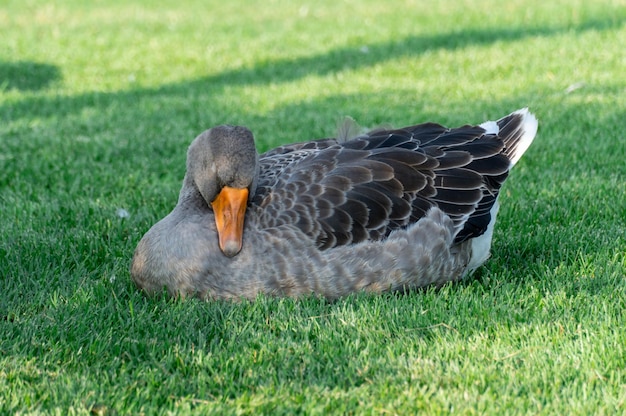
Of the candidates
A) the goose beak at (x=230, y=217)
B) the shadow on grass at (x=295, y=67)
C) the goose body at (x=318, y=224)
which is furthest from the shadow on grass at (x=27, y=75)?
the goose beak at (x=230, y=217)

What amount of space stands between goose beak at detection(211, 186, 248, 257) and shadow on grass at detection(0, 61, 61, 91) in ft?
22.1

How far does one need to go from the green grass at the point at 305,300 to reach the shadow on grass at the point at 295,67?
0.05 m

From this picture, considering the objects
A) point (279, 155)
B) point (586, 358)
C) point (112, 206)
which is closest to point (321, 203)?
point (279, 155)

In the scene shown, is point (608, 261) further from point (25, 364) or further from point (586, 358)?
point (25, 364)

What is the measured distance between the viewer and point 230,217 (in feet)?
14.5

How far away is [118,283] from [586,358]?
2.48 m

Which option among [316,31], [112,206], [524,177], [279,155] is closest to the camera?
[279,155]

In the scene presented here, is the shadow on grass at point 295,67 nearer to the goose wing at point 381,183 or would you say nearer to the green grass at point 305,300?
the green grass at point 305,300

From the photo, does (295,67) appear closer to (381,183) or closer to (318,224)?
(381,183)

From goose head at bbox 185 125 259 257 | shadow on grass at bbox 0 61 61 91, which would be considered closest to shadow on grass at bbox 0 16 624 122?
shadow on grass at bbox 0 61 61 91

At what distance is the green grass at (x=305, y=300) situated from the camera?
3.54 metres

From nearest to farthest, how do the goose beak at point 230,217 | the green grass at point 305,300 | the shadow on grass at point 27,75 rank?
1. the green grass at point 305,300
2. the goose beak at point 230,217
3. the shadow on grass at point 27,75

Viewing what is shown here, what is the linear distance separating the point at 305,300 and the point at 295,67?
7162mm

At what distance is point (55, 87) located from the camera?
10.5 metres
